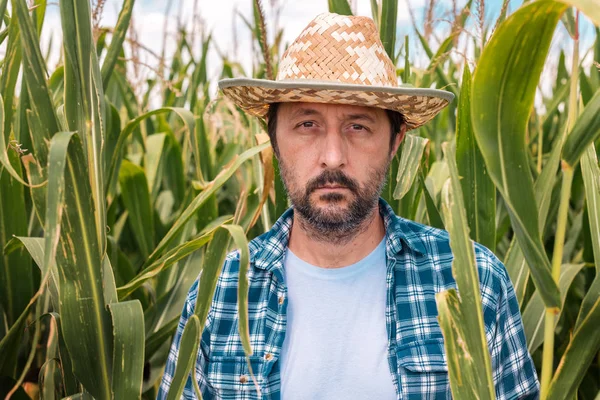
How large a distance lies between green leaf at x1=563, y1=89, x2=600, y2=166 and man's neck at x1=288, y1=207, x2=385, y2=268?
0.44 m

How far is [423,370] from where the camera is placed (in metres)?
0.93

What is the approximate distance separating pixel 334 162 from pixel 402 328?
253 mm

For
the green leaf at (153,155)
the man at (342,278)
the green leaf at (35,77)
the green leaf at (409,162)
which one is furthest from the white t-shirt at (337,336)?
the green leaf at (153,155)

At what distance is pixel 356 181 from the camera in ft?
3.26

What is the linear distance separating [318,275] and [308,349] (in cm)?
12

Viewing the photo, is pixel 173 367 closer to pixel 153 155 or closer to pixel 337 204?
pixel 337 204

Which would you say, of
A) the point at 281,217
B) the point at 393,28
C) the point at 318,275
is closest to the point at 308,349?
the point at 318,275

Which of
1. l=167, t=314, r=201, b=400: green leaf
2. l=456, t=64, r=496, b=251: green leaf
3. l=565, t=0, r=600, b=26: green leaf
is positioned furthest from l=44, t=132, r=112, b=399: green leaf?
l=456, t=64, r=496, b=251: green leaf

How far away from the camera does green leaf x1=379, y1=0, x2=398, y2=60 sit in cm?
108

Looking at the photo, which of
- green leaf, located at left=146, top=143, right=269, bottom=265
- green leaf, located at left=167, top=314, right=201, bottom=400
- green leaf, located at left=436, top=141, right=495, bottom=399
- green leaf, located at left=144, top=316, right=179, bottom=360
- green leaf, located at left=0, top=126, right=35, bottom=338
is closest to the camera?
green leaf, located at left=436, top=141, right=495, bottom=399

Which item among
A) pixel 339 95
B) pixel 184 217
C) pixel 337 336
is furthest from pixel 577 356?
pixel 184 217

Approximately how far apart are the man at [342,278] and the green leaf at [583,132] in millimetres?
298

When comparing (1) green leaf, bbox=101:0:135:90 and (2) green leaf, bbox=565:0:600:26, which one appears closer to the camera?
(2) green leaf, bbox=565:0:600:26

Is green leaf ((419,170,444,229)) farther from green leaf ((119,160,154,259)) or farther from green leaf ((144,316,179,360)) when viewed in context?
green leaf ((119,160,154,259))
